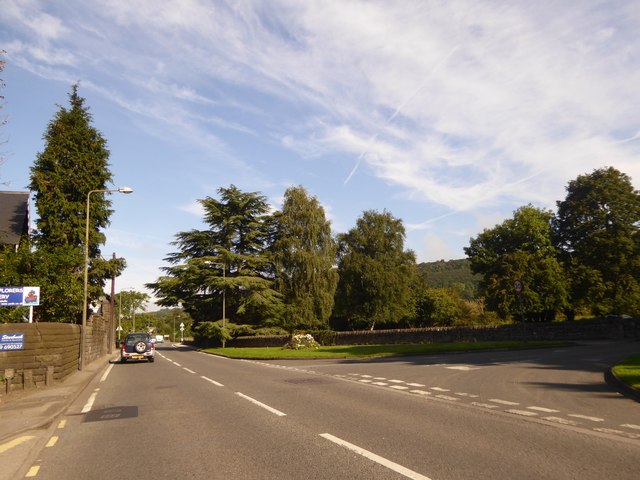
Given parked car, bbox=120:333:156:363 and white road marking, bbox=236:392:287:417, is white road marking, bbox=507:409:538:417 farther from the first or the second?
parked car, bbox=120:333:156:363

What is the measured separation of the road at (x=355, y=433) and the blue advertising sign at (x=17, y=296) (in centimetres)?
497

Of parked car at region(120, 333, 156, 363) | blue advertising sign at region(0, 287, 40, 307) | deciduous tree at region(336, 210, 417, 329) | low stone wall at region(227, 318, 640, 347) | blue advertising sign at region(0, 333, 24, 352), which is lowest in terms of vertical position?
low stone wall at region(227, 318, 640, 347)

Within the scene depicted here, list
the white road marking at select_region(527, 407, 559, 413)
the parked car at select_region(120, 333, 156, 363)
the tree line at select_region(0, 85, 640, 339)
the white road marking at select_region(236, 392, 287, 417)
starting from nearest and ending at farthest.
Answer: the white road marking at select_region(527, 407, 559, 413) → the white road marking at select_region(236, 392, 287, 417) → the parked car at select_region(120, 333, 156, 363) → the tree line at select_region(0, 85, 640, 339)

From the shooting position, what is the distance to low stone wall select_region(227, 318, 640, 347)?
43.7m

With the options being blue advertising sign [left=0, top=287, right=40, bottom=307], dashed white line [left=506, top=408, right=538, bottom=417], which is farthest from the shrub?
dashed white line [left=506, top=408, right=538, bottom=417]

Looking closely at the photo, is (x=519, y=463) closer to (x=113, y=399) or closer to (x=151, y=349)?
(x=113, y=399)

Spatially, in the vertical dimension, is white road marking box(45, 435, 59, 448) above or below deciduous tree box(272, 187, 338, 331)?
below

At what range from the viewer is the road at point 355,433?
230 inches

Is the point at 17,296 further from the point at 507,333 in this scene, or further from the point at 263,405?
the point at 507,333

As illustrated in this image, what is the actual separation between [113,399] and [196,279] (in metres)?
38.5

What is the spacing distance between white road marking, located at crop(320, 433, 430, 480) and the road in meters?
0.02

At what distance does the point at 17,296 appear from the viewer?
16.2 meters

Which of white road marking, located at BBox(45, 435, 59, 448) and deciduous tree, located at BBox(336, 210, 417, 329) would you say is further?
deciduous tree, located at BBox(336, 210, 417, 329)

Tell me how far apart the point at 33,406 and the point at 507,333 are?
42862mm
